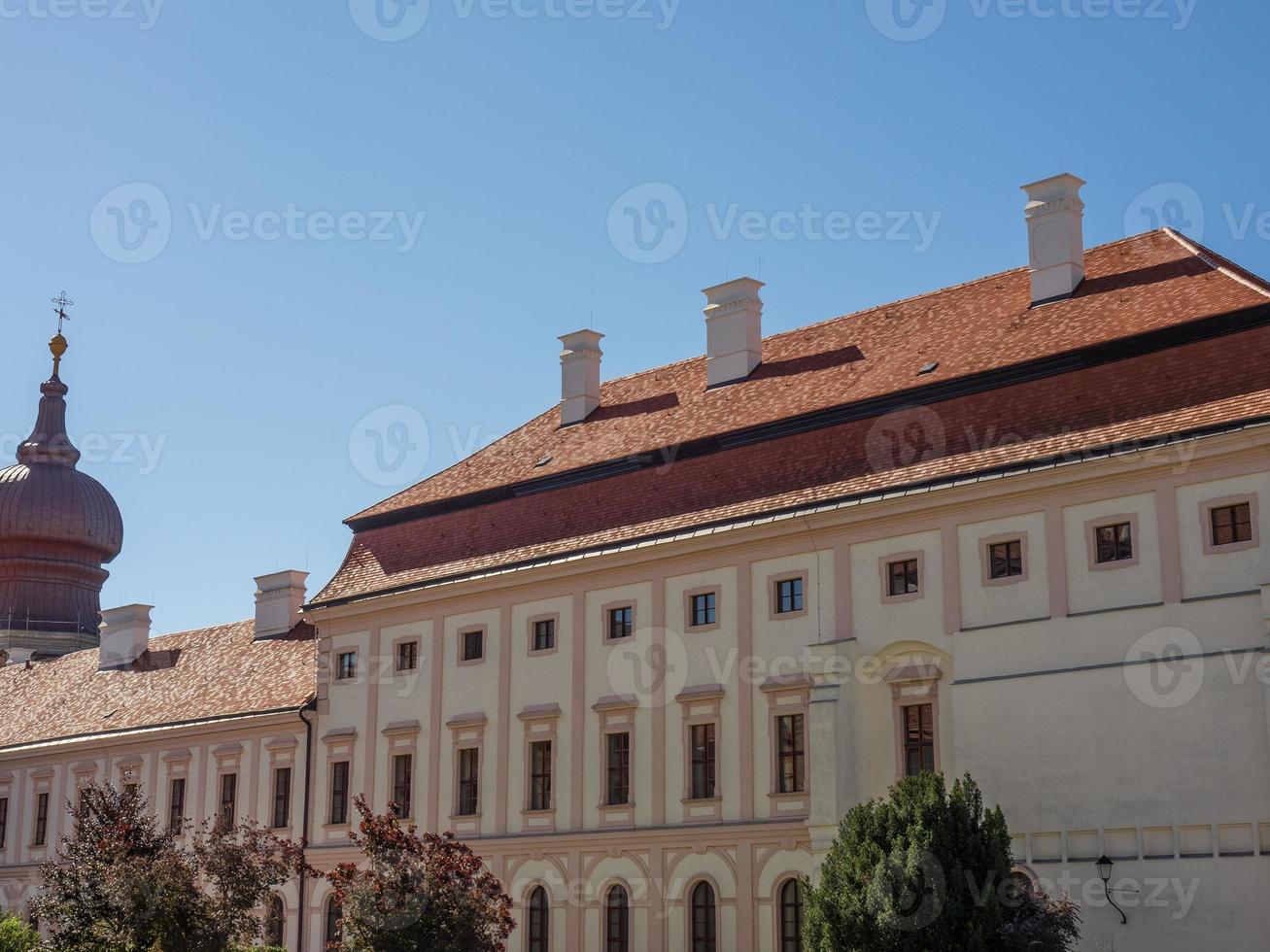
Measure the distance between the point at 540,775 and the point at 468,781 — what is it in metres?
2.21

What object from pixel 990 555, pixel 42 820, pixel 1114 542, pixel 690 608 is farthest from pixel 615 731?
pixel 42 820

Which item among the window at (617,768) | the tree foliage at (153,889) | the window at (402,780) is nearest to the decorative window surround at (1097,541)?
the window at (617,768)

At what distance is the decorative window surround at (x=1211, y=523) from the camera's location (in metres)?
26.7

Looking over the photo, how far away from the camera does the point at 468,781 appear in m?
38.1

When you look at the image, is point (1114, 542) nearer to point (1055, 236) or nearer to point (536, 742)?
point (1055, 236)

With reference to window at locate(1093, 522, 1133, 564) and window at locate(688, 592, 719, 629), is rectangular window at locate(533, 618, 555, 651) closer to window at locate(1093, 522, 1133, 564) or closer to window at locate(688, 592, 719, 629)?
window at locate(688, 592, 719, 629)

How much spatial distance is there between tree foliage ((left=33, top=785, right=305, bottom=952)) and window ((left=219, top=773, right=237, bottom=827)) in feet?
25.5

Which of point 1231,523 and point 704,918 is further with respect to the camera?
point 704,918

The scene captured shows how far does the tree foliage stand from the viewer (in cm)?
3394

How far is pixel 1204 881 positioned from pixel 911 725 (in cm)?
583

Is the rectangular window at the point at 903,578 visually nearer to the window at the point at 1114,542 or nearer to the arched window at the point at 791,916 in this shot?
the window at the point at 1114,542

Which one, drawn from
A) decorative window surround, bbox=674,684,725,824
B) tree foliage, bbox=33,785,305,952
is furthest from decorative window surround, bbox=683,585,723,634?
tree foliage, bbox=33,785,305,952

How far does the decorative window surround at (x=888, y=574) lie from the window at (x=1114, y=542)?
10.9 feet

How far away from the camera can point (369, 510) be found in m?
42.8
